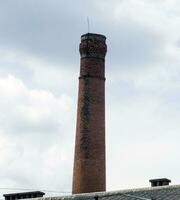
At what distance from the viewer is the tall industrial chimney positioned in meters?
33.5

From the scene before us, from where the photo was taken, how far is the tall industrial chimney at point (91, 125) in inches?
1320

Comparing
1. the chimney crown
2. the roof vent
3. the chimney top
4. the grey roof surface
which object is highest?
the chimney top

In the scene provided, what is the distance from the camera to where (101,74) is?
116 feet

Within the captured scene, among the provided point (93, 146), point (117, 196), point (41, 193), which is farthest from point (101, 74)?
point (117, 196)

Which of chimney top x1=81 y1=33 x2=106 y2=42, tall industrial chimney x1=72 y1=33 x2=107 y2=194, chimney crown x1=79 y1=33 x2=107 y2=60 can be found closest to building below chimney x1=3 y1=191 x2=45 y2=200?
tall industrial chimney x1=72 y1=33 x2=107 y2=194

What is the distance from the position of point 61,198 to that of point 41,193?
215 centimetres

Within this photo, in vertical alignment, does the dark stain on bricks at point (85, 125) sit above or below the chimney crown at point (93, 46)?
below

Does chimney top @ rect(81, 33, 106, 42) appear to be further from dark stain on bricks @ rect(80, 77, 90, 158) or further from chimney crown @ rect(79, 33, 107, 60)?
dark stain on bricks @ rect(80, 77, 90, 158)

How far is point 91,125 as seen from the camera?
34.0 m

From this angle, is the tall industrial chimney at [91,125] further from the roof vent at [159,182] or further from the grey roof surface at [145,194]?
the grey roof surface at [145,194]

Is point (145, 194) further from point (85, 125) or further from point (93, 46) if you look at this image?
point (93, 46)

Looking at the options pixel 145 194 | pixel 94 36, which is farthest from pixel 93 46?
pixel 145 194

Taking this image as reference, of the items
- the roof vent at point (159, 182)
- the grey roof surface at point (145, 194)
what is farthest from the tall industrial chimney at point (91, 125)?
the grey roof surface at point (145, 194)

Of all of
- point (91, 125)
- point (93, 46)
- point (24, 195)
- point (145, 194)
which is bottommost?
point (145, 194)
